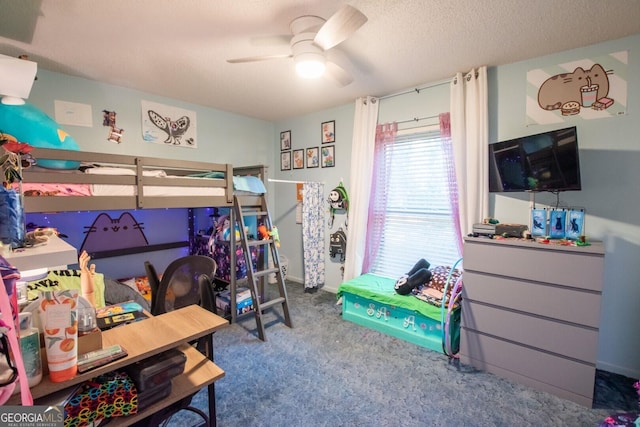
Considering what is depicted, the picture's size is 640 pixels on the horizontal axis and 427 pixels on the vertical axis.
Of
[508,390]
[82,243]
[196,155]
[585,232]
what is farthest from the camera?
[196,155]

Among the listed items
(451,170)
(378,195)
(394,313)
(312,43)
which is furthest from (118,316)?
(451,170)

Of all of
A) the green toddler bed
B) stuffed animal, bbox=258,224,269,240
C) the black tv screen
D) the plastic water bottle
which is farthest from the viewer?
stuffed animal, bbox=258,224,269,240

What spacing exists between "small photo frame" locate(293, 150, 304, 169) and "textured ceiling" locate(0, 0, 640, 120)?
126 centimetres

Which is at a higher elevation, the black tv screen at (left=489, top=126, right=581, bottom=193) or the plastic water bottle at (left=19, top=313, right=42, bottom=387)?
the black tv screen at (left=489, top=126, right=581, bottom=193)

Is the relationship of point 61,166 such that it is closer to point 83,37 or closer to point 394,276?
point 83,37

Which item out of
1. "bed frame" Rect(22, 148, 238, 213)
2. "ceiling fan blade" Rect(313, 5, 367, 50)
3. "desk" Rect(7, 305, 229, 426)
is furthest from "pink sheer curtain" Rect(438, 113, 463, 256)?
"desk" Rect(7, 305, 229, 426)

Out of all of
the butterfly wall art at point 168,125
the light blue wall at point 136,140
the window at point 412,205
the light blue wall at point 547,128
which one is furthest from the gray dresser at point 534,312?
the butterfly wall art at point 168,125

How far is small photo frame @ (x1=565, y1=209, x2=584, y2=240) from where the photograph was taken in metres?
2.00

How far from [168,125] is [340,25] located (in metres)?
2.56

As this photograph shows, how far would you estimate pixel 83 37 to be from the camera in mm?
2002

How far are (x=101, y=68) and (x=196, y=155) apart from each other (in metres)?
1.25

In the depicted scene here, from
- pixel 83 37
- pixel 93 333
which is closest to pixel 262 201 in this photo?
pixel 83 37

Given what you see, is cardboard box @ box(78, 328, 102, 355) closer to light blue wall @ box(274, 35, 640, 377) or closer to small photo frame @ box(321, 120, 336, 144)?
light blue wall @ box(274, 35, 640, 377)

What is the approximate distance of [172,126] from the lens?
11.0 ft
